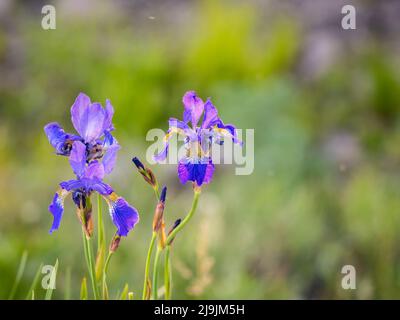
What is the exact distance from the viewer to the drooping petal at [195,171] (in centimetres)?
152

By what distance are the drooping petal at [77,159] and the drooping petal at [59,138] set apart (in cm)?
5

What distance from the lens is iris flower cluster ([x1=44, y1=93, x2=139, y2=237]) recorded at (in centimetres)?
152

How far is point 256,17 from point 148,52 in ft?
3.67

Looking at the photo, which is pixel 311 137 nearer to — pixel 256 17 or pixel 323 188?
pixel 323 188

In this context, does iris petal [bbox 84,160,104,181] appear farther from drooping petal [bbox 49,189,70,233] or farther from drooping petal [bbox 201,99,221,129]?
drooping petal [bbox 201,99,221,129]

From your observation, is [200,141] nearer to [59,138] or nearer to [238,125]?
[59,138]

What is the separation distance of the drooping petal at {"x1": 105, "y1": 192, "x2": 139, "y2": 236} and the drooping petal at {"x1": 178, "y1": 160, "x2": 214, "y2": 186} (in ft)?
0.40

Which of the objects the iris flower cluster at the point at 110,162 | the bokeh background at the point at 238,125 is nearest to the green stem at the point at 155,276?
the iris flower cluster at the point at 110,162

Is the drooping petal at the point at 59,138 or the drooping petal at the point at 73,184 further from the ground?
the drooping petal at the point at 59,138

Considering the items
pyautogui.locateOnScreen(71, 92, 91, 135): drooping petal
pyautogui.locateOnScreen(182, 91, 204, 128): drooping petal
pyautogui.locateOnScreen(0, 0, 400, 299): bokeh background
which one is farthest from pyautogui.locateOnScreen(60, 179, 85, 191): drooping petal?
pyautogui.locateOnScreen(0, 0, 400, 299): bokeh background

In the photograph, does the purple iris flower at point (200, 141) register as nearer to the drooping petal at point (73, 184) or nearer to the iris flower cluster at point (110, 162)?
the iris flower cluster at point (110, 162)

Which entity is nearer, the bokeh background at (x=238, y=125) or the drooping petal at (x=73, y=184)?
the drooping petal at (x=73, y=184)

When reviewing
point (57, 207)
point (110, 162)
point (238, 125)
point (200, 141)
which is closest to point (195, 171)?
point (200, 141)
